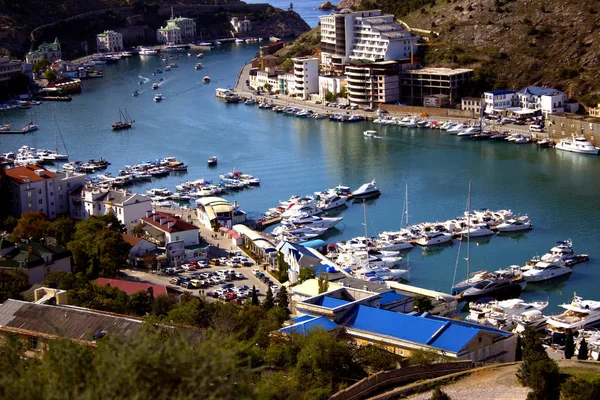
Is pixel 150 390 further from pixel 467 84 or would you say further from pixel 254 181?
pixel 467 84

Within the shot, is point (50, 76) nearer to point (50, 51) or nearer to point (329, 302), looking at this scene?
point (50, 51)

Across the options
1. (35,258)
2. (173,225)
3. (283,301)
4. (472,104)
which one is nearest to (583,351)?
(283,301)

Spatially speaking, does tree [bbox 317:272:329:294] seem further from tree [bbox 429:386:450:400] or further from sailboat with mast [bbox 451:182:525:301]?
tree [bbox 429:386:450:400]

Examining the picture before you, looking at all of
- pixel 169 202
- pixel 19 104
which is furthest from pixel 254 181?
pixel 19 104

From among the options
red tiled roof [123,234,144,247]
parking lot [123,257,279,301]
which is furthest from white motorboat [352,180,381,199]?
red tiled roof [123,234,144,247]

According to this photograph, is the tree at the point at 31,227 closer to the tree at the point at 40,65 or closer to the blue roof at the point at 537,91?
the blue roof at the point at 537,91

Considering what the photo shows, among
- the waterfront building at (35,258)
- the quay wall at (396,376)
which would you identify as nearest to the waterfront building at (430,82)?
the waterfront building at (35,258)
